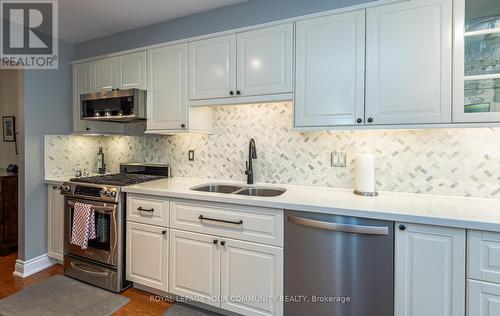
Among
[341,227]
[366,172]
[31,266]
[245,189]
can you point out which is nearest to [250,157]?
[245,189]

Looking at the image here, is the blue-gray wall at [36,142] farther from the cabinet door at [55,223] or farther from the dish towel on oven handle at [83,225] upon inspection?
the dish towel on oven handle at [83,225]

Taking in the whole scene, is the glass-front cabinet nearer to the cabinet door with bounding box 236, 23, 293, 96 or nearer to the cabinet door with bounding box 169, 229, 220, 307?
the cabinet door with bounding box 236, 23, 293, 96

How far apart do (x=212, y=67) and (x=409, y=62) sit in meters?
1.47

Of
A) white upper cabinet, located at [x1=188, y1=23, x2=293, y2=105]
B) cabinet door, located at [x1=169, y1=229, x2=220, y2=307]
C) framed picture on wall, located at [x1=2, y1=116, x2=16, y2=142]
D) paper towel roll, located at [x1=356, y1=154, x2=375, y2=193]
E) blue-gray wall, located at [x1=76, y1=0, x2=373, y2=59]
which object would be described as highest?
blue-gray wall, located at [x1=76, y1=0, x2=373, y2=59]

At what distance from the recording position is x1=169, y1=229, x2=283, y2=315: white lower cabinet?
1796 mm

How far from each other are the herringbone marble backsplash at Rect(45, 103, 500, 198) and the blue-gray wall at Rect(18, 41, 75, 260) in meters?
0.12

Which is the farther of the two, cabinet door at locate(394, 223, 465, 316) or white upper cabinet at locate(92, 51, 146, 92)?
white upper cabinet at locate(92, 51, 146, 92)

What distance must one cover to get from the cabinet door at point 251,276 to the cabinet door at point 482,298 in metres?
0.99

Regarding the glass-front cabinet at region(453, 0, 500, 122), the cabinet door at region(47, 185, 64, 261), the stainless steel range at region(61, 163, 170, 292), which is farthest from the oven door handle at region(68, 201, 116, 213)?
the glass-front cabinet at region(453, 0, 500, 122)

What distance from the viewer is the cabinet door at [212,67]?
7.25 ft

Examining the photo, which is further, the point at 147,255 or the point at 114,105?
the point at 114,105

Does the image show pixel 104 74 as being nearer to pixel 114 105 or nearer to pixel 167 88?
pixel 114 105

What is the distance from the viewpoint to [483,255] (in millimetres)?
1319

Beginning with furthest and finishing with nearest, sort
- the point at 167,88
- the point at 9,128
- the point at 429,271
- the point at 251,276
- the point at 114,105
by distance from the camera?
the point at 9,128 < the point at 114,105 < the point at 167,88 < the point at 251,276 < the point at 429,271
